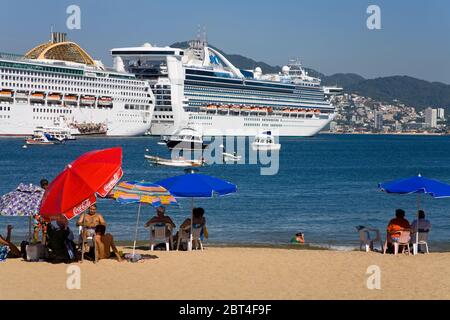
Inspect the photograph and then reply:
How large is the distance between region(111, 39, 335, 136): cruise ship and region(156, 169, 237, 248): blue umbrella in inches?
3127

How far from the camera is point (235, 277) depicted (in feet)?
41.5

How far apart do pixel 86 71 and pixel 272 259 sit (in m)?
78.3

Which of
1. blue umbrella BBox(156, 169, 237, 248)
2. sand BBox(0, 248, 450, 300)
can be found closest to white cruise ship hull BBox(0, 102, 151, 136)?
blue umbrella BBox(156, 169, 237, 248)

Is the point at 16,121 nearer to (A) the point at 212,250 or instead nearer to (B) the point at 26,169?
(B) the point at 26,169

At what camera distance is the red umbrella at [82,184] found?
40.7 feet

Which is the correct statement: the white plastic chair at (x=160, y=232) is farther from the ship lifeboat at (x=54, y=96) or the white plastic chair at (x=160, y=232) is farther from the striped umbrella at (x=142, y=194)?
the ship lifeboat at (x=54, y=96)

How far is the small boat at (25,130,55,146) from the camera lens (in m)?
76.0

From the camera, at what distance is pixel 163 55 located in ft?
335

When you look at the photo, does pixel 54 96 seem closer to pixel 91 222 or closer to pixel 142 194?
pixel 91 222

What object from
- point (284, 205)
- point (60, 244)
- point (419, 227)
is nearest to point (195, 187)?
point (60, 244)

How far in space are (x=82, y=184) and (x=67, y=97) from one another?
75.7m

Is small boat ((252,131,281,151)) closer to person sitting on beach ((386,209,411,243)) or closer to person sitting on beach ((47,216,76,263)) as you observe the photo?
person sitting on beach ((386,209,411,243))

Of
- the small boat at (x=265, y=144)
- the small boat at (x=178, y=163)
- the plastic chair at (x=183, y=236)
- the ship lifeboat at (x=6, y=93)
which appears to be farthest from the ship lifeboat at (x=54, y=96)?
the plastic chair at (x=183, y=236)
